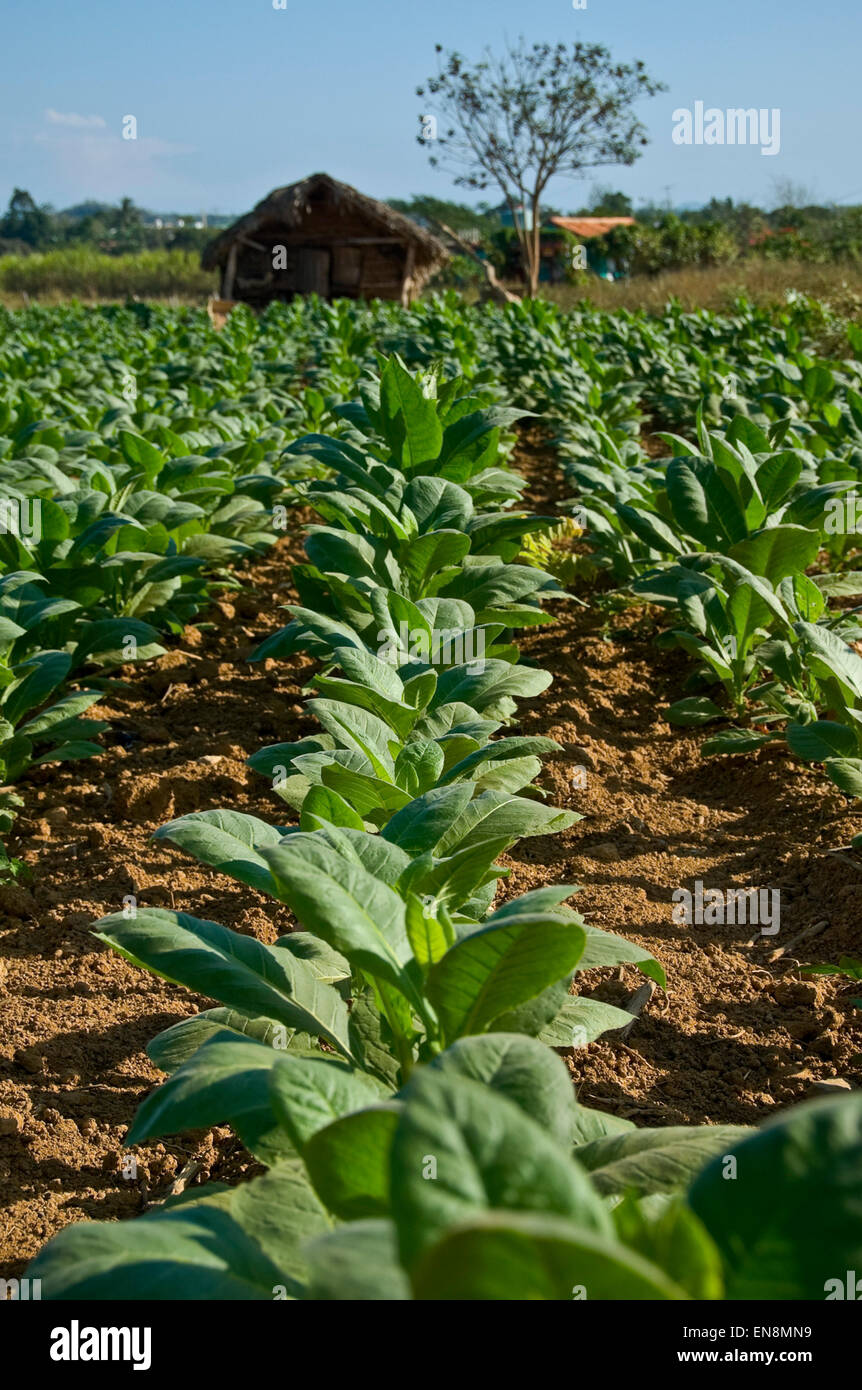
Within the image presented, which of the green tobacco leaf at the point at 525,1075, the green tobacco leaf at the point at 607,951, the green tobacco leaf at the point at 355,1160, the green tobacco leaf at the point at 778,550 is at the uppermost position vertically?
the green tobacco leaf at the point at 778,550

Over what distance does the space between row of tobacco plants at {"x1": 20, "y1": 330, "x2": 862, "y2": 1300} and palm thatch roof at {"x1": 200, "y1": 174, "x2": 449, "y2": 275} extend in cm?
2807

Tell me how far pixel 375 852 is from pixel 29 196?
102 meters

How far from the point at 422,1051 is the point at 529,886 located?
1.48 metres

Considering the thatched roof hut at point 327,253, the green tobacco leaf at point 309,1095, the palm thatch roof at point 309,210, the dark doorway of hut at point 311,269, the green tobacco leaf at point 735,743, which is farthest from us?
the dark doorway of hut at point 311,269

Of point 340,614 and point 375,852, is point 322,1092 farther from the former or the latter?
point 340,614

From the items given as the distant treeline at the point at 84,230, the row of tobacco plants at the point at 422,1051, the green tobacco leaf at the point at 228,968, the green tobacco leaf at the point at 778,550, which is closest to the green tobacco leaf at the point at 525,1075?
the row of tobacco plants at the point at 422,1051

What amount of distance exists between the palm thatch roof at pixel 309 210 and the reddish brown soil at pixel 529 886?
27.3m

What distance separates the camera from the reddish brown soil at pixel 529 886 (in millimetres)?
2180

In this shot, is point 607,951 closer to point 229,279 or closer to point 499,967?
point 499,967

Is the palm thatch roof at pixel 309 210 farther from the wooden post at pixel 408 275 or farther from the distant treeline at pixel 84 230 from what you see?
the distant treeline at pixel 84 230

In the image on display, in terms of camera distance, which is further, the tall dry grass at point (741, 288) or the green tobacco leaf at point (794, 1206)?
the tall dry grass at point (741, 288)

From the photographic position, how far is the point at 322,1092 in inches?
46.1
